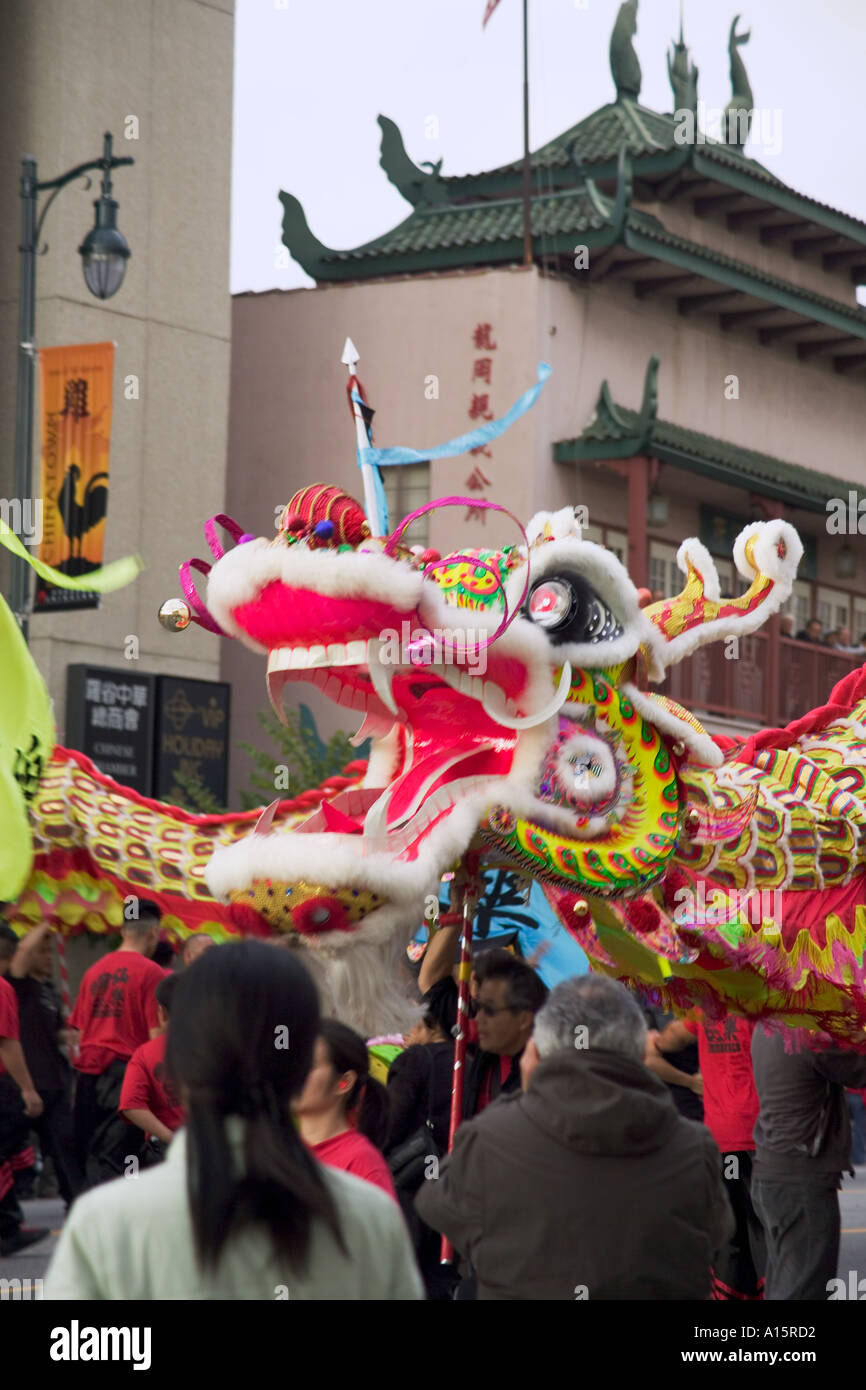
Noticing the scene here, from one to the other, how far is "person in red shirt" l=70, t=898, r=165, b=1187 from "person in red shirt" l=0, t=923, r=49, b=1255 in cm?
40

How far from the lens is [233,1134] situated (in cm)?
248

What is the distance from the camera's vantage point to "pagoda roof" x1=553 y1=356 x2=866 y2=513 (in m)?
18.5

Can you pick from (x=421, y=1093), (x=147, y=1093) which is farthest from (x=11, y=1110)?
(x=421, y=1093)

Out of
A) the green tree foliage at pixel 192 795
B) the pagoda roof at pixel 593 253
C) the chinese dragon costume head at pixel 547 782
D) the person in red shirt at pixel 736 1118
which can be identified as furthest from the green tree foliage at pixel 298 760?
the chinese dragon costume head at pixel 547 782

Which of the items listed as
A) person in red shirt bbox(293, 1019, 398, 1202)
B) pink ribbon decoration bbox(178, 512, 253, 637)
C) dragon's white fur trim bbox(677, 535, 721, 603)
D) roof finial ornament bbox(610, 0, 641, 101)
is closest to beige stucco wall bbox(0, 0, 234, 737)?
roof finial ornament bbox(610, 0, 641, 101)

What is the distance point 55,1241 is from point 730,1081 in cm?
398

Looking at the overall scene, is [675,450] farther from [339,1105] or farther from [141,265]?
[339,1105]

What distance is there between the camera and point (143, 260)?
17.3 m

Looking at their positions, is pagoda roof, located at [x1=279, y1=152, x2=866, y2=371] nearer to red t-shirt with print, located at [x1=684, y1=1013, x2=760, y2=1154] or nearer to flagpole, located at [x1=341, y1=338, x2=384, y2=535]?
red t-shirt with print, located at [x1=684, y1=1013, x2=760, y2=1154]

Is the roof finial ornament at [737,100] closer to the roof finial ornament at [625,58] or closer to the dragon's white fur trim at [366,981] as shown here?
the roof finial ornament at [625,58]

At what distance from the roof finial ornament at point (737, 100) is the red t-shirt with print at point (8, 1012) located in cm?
1585

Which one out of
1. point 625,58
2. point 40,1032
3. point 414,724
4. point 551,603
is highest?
point 625,58
